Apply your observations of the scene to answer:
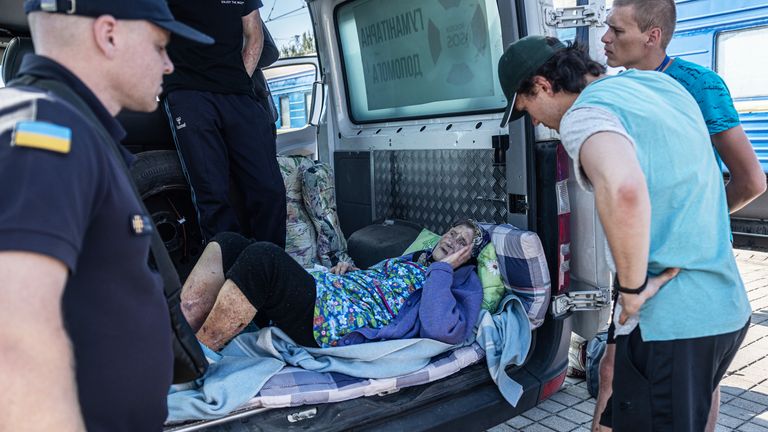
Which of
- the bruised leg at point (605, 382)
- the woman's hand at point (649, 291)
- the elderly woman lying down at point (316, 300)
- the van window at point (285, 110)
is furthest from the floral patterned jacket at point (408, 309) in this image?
the van window at point (285, 110)

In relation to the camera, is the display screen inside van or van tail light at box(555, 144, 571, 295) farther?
the display screen inside van

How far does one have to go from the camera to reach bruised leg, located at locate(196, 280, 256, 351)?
260 centimetres

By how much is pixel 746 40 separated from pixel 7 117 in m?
7.12

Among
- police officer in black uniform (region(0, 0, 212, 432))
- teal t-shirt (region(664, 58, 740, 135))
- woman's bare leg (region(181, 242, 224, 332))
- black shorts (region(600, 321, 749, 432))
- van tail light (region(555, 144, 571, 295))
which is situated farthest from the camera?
woman's bare leg (region(181, 242, 224, 332))

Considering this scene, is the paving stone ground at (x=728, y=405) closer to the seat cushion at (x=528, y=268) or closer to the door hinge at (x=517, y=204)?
the seat cushion at (x=528, y=268)

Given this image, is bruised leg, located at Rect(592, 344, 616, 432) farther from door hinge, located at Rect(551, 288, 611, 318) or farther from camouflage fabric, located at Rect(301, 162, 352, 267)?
camouflage fabric, located at Rect(301, 162, 352, 267)

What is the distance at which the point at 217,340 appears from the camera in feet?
8.65

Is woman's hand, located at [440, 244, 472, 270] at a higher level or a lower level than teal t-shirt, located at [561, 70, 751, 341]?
lower

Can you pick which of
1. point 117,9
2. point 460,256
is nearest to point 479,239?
point 460,256

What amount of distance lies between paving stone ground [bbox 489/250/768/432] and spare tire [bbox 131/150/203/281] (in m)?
1.84

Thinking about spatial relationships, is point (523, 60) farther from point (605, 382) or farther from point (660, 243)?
point (605, 382)

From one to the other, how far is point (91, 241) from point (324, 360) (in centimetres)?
166

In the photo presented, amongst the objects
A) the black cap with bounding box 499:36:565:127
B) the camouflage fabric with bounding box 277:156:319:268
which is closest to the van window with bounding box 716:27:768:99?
the camouflage fabric with bounding box 277:156:319:268

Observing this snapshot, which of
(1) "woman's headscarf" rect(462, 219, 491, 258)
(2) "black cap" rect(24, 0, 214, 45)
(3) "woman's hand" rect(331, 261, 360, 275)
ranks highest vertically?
(2) "black cap" rect(24, 0, 214, 45)
